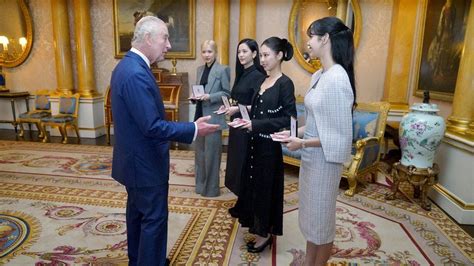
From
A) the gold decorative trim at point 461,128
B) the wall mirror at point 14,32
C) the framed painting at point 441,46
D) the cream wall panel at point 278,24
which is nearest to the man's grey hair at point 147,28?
the gold decorative trim at point 461,128

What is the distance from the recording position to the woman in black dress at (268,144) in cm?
225

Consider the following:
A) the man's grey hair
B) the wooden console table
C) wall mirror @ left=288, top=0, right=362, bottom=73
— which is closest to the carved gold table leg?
wall mirror @ left=288, top=0, right=362, bottom=73

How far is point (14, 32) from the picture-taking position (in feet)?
23.0

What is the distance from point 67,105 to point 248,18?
399cm

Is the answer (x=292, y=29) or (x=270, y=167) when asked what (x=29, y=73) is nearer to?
(x=292, y=29)

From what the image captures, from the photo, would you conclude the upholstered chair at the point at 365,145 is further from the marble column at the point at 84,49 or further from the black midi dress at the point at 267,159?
the marble column at the point at 84,49

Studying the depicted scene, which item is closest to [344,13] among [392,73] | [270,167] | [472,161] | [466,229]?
[392,73]

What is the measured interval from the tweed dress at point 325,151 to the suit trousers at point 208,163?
71.1 inches

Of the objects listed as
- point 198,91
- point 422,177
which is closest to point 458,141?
point 422,177

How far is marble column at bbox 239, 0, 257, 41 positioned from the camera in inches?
234

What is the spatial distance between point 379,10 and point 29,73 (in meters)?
7.42

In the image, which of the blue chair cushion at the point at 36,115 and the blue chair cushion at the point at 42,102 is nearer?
the blue chair cushion at the point at 36,115

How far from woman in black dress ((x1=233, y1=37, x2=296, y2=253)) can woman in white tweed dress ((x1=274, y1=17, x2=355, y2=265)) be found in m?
0.44

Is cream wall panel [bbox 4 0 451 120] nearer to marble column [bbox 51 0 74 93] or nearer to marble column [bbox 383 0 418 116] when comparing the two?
marble column [bbox 383 0 418 116]
